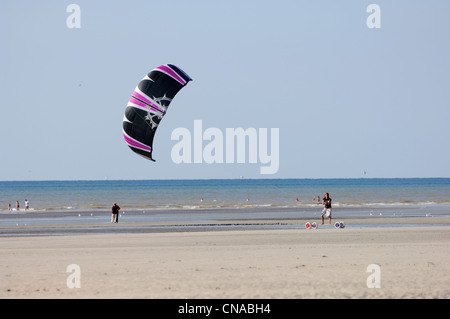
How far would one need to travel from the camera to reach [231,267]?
15578 millimetres

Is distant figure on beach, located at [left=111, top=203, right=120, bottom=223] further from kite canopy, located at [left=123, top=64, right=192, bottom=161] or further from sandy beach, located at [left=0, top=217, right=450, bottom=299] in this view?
sandy beach, located at [left=0, top=217, right=450, bottom=299]

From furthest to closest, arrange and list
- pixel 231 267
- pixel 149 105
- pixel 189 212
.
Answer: pixel 189 212
pixel 149 105
pixel 231 267

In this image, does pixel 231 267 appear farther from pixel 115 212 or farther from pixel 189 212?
pixel 189 212

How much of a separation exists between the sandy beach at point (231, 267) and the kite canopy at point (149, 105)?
4.79 m

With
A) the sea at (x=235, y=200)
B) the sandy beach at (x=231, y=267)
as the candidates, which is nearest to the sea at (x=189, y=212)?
the sea at (x=235, y=200)

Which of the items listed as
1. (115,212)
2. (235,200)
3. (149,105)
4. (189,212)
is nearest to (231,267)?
(149,105)

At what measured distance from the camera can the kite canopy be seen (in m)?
27.2

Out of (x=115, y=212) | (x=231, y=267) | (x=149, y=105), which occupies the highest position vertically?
(x=149, y=105)

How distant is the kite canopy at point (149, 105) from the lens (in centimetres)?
2720

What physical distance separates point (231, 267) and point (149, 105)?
42.5 feet

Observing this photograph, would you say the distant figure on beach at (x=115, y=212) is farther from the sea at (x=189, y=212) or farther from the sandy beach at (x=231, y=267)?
the sandy beach at (x=231, y=267)

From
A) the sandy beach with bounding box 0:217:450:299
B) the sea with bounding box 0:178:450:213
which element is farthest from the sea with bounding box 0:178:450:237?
the sandy beach with bounding box 0:217:450:299
